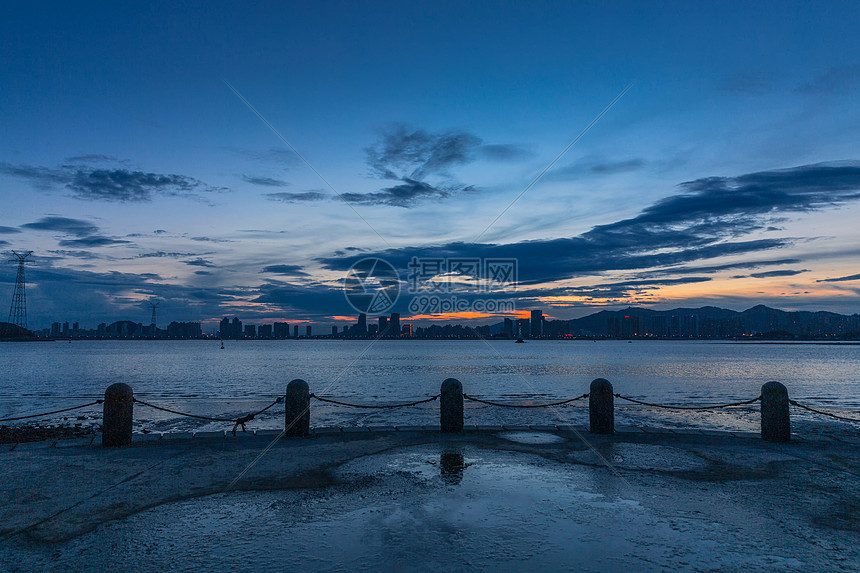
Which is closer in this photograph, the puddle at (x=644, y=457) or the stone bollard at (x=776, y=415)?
the puddle at (x=644, y=457)

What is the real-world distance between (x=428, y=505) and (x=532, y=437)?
595cm

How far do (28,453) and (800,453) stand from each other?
15741 millimetres

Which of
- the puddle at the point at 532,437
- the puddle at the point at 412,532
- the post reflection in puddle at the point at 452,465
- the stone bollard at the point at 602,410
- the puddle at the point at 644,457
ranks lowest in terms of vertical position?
the puddle at the point at 532,437

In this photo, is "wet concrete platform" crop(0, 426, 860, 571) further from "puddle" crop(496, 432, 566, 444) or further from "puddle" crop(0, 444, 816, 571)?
"puddle" crop(496, 432, 566, 444)

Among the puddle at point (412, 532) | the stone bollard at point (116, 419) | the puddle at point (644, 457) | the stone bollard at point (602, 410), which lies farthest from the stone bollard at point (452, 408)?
the stone bollard at point (116, 419)

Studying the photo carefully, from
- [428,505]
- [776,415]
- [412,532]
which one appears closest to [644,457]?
[776,415]

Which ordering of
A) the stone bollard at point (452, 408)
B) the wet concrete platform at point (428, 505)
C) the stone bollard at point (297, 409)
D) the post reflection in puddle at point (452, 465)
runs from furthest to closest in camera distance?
the stone bollard at point (452, 408) → the stone bollard at point (297, 409) → the post reflection in puddle at point (452, 465) → the wet concrete platform at point (428, 505)

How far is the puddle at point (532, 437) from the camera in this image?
12.3 m

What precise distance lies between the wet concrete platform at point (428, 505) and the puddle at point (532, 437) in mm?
431

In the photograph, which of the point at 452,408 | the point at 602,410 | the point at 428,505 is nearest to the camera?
the point at 428,505

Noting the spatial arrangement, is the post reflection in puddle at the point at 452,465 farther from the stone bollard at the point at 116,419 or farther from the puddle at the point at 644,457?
the stone bollard at the point at 116,419

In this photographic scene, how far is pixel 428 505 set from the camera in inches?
293

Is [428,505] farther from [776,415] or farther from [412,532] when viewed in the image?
[776,415]

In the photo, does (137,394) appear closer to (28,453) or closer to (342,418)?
(342,418)
